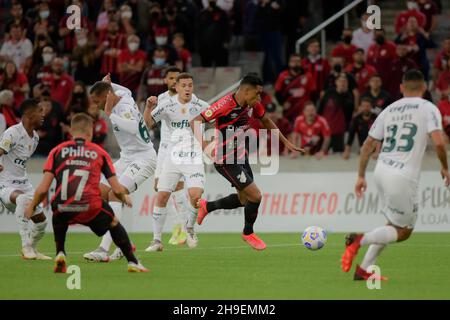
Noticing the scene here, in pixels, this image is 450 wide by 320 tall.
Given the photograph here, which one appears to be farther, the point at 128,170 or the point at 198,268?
the point at 128,170

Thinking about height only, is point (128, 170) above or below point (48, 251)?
above

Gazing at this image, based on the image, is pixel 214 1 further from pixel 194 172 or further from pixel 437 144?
pixel 437 144

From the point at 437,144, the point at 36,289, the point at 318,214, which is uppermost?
the point at 437,144

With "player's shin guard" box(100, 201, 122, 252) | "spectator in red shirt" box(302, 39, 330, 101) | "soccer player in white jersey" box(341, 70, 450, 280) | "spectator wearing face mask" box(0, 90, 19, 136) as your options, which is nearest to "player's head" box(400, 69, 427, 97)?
"soccer player in white jersey" box(341, 70, 450, 280)

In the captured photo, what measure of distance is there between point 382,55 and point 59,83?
7642 millimetres

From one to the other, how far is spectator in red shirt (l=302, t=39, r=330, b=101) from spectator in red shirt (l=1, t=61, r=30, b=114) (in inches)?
265

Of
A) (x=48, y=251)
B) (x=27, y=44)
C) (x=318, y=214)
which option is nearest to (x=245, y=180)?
(x=48, y=251)

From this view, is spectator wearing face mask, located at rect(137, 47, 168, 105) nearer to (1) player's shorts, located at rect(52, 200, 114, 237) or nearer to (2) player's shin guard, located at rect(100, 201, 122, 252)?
(2) player's shin guard, located at rect(100, 201, 122, 252)

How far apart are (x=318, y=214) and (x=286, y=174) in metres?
1.10

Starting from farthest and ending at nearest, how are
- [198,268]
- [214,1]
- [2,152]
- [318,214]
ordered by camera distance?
[214,1]
[318,214]
[2,152]
[198,268]

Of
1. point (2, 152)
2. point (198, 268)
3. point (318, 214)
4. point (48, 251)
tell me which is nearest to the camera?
point (198, 268)

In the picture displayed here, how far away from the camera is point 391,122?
39.9 ft

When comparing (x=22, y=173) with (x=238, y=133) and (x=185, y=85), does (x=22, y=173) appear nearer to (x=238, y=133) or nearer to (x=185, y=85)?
(x=185, y=85)

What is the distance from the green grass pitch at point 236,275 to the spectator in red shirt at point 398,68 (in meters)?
6.90
